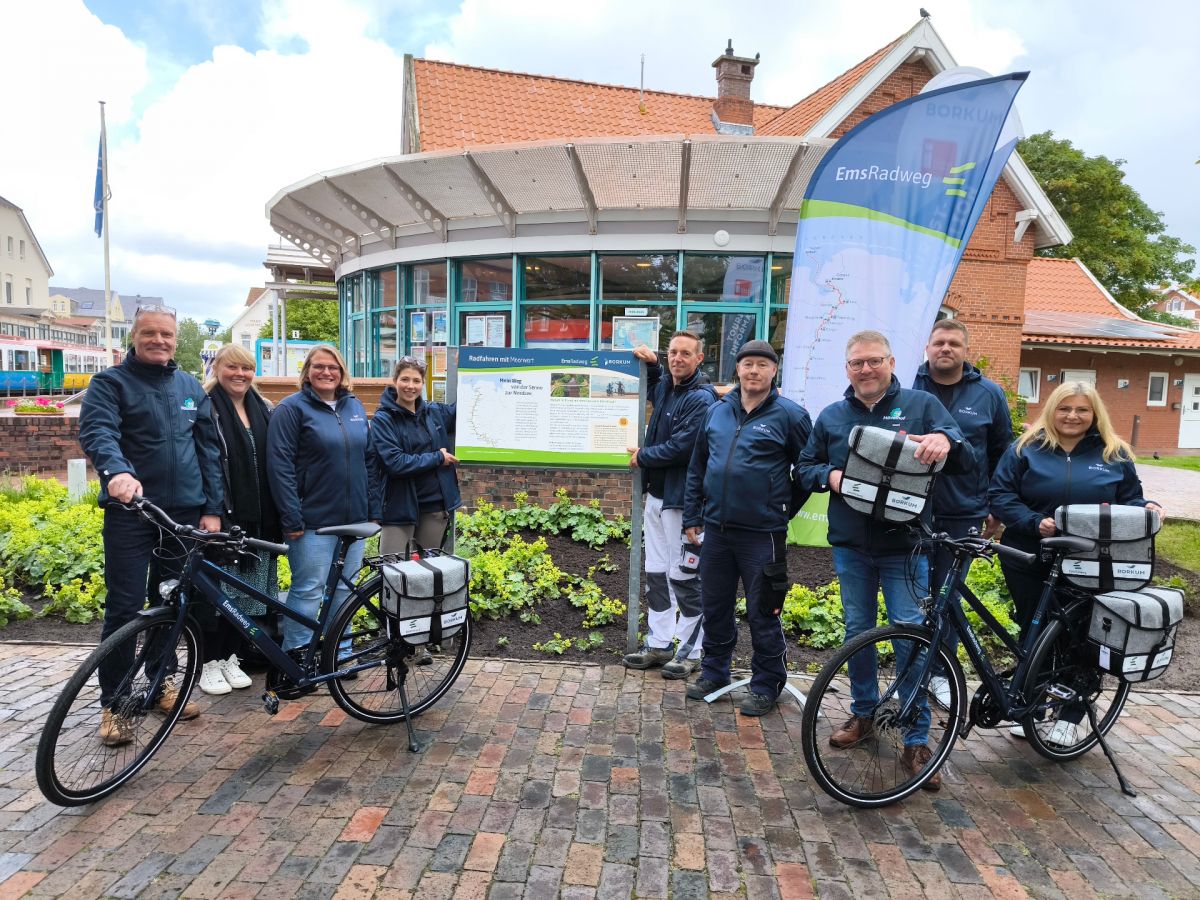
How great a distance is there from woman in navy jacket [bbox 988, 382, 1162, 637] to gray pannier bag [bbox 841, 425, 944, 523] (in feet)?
2.21

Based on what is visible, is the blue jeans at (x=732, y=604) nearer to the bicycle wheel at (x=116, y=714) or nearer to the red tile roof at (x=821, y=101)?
the bicycle wheel at (x=116, y=714)

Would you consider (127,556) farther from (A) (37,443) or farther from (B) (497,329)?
(A) (37,443)

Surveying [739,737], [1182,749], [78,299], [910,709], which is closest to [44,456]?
[739,737]

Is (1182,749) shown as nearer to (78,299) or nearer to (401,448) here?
(401,448)

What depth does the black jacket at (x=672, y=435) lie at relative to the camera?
14.4ft

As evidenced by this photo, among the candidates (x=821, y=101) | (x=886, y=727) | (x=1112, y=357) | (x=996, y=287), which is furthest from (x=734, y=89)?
(x=886, y=727)

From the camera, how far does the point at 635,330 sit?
10.9 m

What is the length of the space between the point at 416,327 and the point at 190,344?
109937 mm

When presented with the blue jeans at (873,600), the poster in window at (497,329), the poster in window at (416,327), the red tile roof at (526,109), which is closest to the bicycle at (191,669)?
the blue jeans at (873,600)

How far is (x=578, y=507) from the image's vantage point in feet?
23.7

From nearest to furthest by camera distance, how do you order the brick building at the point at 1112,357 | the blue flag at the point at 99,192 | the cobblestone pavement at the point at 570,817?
the cobblestone pavement at the point at 570,817 < the brick building at the point at 1112,357 < the blue flag at the point at 99,192

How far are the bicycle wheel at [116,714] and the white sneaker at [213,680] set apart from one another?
0.65 meters

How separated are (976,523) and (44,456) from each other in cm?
1333

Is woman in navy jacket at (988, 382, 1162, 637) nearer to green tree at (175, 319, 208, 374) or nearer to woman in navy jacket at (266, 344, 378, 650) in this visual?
woman in navy jacket at (266, 344, 378, 650)
